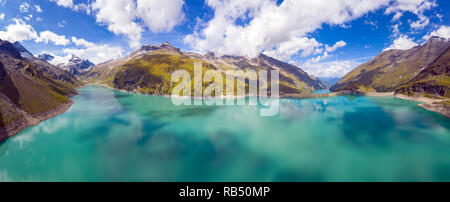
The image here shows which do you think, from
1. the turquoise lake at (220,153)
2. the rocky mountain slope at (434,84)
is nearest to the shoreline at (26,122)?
the turquoise lake at (220,153)

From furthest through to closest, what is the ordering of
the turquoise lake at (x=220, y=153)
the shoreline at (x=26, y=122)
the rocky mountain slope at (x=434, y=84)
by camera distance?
1. the rocky mountain slope at (x=434, y=84)
2. the shoreline at (x=26, y=122)
3. the turquoise lake at (x=220, y=153)

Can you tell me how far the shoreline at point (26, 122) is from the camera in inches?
1162

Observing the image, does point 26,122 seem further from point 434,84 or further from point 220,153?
point 434,84

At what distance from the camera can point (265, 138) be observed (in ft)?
103

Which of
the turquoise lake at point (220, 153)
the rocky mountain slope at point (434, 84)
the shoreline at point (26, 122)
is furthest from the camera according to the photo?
the rocky mountain slope at point (434, 84)

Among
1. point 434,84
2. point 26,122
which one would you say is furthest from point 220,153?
point 434,84

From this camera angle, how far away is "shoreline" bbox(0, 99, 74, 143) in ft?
96.9

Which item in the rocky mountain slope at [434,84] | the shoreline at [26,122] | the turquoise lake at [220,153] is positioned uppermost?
the rocky mountain slope at [434,84]

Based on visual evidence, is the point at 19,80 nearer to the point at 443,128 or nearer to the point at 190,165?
the point at 190,165

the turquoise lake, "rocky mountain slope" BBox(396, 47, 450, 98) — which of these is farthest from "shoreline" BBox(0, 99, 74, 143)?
"rocky mountain slope" BBox(396, 47, 450, 98)

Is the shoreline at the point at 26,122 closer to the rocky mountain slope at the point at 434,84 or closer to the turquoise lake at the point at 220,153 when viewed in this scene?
the turquoise lake at the point at 220,153
